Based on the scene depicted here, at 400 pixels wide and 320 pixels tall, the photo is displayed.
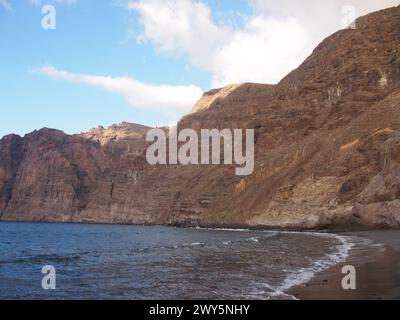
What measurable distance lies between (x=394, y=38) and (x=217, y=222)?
2668 inches

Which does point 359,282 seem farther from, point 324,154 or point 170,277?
point 324,154

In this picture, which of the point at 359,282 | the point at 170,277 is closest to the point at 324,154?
the point at 170,277

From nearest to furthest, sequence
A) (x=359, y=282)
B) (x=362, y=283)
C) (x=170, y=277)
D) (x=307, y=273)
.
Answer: (x=362, y=283) → (x=359, y=282) → (x=307, y=273) → (x=170, y=277)

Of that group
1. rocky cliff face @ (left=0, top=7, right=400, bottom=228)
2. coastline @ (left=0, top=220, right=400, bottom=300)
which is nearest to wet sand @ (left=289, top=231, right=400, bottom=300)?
coastline @ (left=0, top=220, right=400, bottom=300)

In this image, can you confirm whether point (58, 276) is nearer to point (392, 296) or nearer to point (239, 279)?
point (239, 279)

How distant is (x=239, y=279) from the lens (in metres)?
21.7

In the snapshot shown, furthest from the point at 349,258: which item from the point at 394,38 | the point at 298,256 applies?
the point at 394,38

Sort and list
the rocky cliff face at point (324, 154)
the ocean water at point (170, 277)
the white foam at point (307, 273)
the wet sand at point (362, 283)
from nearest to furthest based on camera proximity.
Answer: the wet sand at point (362, 283), the ocean water at point (170, 277), the white foam at point (307, 273), the rocky cliff face at point (324, 154)

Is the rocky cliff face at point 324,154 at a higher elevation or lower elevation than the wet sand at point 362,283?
higher

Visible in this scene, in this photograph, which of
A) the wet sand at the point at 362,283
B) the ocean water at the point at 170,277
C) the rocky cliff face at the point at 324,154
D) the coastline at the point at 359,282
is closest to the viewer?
the wet sand at the point at 362,283

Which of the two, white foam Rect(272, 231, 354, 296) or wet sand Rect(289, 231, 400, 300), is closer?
wet sand Rect(289, 231, 400, 300)

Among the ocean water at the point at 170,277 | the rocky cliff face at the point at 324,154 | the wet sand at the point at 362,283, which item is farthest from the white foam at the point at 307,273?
the rocky cliff face at the point at 324,154

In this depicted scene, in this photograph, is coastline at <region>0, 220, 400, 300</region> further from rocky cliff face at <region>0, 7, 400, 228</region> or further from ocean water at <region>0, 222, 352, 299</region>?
rocky cliff face at <region>0, 7, 400, 228</region>

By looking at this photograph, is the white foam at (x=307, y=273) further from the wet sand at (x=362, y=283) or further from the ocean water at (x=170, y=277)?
the wet sand at (x=362, y=283)
